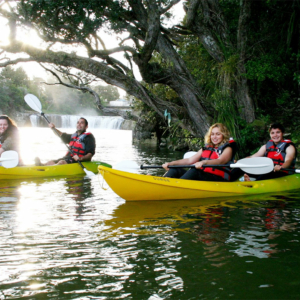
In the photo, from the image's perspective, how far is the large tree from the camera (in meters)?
8.38

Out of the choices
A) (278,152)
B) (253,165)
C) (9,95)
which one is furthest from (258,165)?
(9,95)

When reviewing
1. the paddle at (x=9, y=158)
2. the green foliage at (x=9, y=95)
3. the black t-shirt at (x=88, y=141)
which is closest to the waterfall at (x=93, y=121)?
the green foliage at (x=9, y=95)

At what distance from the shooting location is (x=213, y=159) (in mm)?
4891

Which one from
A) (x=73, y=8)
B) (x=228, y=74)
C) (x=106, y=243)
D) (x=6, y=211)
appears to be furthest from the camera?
(x=228, y=74)

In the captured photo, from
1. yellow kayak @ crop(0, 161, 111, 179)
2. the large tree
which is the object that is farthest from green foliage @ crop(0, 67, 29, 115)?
yellow kayak @ crop(0, 161, 111, 179)

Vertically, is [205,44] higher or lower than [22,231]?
higher

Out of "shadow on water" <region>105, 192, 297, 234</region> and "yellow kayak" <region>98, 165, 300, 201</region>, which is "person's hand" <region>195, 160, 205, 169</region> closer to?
"yellow kayak" <region>98, 165, 300, 201</region>

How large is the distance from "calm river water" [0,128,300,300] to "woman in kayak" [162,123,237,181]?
0.38m

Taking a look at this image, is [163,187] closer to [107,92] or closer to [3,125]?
[3,125]

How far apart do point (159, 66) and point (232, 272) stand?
718 centimetres

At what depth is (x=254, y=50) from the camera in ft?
29.8

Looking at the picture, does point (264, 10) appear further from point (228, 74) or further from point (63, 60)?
point (63, 60)

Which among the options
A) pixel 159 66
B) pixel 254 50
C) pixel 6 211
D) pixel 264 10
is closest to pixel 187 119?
pixel 159 66

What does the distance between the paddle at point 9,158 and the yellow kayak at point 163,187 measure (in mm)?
2235
